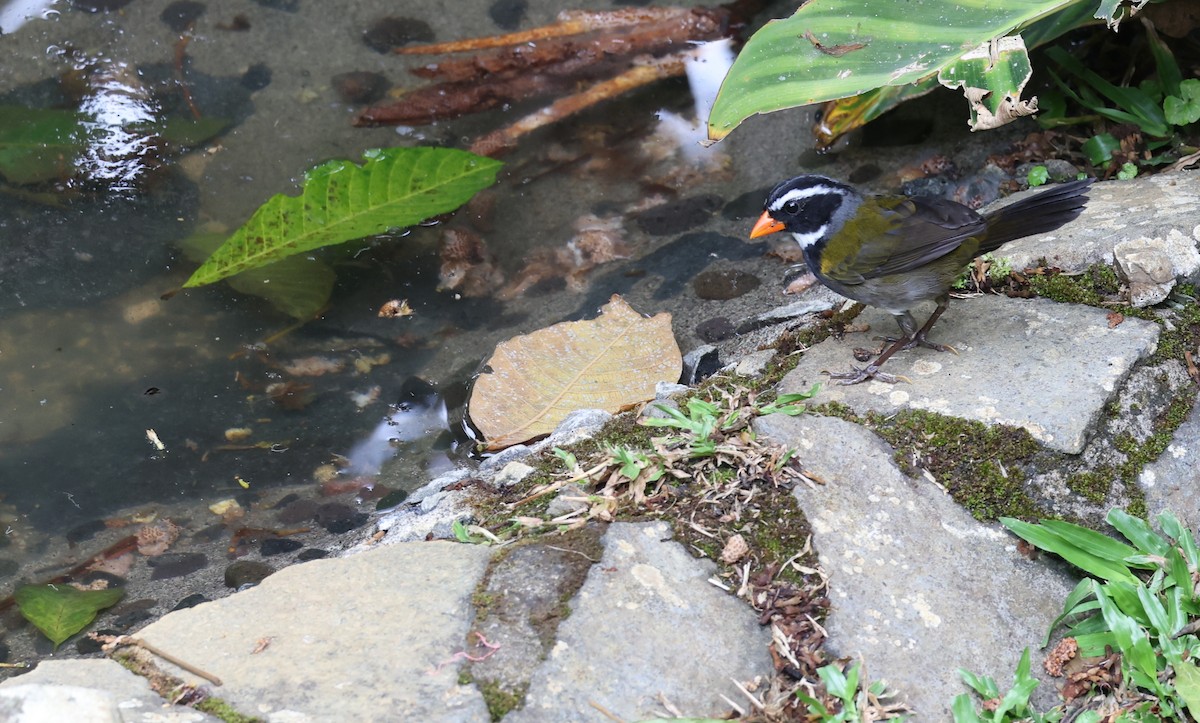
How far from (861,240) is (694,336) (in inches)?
43.8

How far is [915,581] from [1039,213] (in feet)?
4.59

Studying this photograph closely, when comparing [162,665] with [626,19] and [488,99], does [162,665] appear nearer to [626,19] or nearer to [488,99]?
[488,99]

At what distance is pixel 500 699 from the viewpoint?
231cm

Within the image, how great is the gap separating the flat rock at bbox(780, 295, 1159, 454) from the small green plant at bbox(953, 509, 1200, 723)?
0.31 meters

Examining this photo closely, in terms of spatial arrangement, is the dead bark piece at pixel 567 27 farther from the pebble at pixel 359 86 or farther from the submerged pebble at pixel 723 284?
the submerged pebble at pixel 723 284

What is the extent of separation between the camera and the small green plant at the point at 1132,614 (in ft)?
8.07

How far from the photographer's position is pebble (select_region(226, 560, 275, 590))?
3.49 meters

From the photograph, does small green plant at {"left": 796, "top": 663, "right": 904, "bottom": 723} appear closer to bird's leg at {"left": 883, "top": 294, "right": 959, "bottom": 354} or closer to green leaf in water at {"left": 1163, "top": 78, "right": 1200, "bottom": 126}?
bird's leg at {"left": 883, "top": 294, "right": 959, "bottom": 354}

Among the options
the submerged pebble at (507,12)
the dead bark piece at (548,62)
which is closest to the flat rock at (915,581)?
the dead bark piece at (548,62)

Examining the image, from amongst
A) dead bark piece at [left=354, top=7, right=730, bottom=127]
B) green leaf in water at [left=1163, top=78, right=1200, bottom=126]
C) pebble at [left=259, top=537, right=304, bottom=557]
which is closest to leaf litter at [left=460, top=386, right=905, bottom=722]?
pebble at [left=259, top=537, right=304, bottom=557]

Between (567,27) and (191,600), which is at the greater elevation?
(567,27)

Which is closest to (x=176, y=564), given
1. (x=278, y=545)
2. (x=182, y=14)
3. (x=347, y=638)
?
(x=278, y=545)

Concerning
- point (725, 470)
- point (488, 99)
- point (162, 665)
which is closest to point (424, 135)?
point (488, 99)

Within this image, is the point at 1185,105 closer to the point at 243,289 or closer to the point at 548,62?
the point at 548,62
